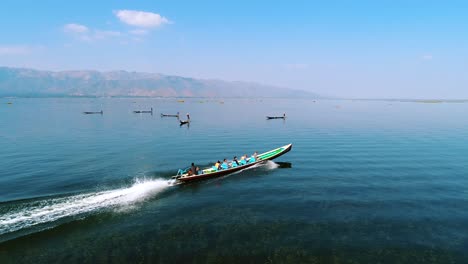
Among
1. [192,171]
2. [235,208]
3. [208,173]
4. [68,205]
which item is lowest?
[68,205]

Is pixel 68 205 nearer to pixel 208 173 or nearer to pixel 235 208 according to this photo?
pixel 208 173

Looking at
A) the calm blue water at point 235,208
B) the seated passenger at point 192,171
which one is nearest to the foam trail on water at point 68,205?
the calm blue water at point 235,208

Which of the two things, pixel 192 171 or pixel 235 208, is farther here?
pixel 192 171

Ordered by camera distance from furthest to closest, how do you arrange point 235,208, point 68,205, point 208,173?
point 208,173 < point 235,208 < point 68,205

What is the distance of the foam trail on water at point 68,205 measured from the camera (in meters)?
21.4

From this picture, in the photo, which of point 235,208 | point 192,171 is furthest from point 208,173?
point 235,208

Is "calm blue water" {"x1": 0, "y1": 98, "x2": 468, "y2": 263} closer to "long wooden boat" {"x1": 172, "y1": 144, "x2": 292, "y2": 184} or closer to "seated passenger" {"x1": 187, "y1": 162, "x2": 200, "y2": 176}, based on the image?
"long wooden boat" {"x1": 172, "y1": 144, "x2": 292, "y2": 184}

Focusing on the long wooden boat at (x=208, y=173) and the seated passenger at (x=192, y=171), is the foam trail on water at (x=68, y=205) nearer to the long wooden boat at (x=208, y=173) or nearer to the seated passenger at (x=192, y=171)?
the long wooden boat at (x=208, y=173)

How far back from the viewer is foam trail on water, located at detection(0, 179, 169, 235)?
2139 cm

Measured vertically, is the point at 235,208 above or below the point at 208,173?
below

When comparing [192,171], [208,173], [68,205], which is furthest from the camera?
[208,173]

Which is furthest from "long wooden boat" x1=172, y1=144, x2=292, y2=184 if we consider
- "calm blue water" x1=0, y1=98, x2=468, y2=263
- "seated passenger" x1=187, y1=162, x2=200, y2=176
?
"calm blue water" x1=0, y1=98, x2=468, y2=263

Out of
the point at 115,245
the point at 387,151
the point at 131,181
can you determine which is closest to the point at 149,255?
the point at 115,245

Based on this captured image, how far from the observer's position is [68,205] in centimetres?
2438
